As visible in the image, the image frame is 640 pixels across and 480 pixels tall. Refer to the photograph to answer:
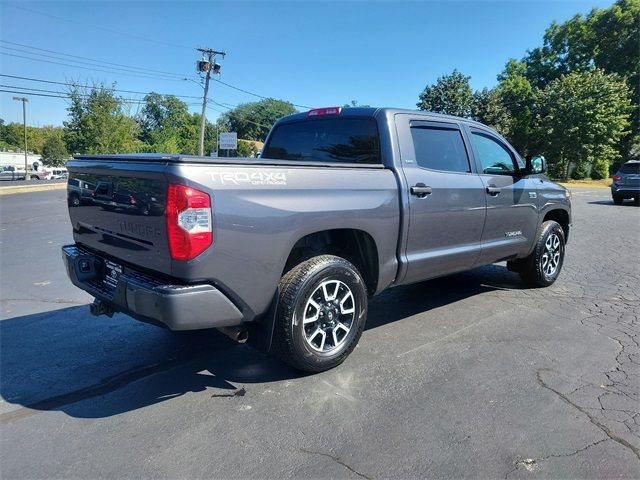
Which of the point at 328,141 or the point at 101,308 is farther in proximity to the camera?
the point at 328,141

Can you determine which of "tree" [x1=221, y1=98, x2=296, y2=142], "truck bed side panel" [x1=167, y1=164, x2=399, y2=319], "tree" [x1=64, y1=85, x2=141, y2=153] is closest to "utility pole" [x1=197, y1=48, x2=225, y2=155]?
"tree" [x1=64, y1=85, x2=141, y2=153]

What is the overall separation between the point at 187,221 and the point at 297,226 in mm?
748

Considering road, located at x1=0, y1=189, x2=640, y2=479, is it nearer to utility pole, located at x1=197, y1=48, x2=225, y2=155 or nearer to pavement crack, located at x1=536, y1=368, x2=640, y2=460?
pavement crack, located at x1=536, y1=368, x2=640, y2=460

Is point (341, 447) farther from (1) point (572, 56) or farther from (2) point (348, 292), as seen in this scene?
(1) point (572, 56)

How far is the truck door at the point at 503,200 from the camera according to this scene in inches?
191

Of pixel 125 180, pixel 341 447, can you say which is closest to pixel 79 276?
pixel 125 180

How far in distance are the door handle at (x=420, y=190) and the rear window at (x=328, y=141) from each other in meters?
0.38

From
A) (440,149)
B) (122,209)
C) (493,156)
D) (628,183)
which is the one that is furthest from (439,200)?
(628,183)

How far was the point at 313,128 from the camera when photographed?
183 inches

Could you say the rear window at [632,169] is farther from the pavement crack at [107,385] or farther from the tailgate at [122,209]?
the tailgate at [122,209]

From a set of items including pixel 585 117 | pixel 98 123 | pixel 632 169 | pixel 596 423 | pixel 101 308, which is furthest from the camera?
pixel 585 117

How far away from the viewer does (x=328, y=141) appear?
14.7 ft

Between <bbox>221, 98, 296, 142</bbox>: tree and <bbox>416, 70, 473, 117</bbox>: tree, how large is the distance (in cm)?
4555

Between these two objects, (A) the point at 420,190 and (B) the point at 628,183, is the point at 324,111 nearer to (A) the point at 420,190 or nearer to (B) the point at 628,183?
(A) the point at 420,190
